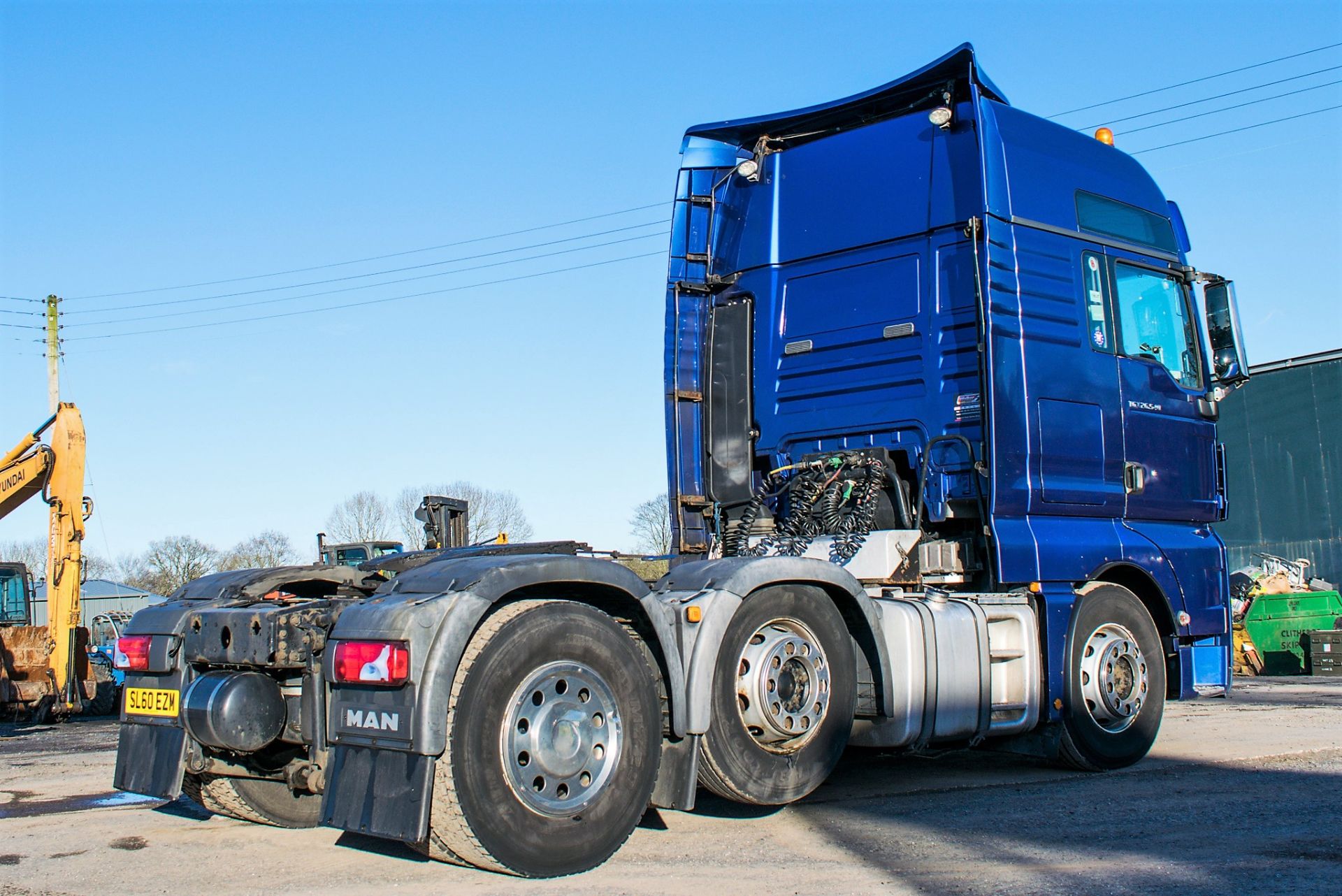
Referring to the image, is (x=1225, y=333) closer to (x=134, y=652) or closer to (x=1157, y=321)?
(x=1157, y=321)

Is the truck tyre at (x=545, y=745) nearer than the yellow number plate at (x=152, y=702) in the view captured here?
Yes

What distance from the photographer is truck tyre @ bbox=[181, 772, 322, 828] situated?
618 cm

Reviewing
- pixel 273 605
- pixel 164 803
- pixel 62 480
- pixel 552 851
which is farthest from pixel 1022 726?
pixel 62 480

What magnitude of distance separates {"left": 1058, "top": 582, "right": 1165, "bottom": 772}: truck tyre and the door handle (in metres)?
0.66

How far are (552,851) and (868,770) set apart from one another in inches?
146

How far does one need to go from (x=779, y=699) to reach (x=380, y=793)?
81.8 inches

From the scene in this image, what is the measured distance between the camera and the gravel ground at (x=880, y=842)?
478cm

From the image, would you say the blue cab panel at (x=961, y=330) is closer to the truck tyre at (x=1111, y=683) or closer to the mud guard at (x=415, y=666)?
the truck tyre at (x=1111, y=683)

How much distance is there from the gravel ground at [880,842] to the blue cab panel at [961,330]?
1.33 metres

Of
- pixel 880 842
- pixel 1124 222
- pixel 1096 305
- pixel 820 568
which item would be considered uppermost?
pixel 1124 222

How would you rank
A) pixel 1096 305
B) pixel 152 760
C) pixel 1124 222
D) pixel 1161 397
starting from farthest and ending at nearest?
pixel 1124 222
pixel 1161 397
pixel 1096 305
pixel 152 760

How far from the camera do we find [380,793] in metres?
4.54

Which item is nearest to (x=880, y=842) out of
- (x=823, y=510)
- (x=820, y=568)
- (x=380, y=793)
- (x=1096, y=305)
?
(x=820, y=568)

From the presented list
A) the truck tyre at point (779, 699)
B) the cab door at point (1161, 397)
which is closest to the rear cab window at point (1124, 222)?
the cab door at point (1161, 397)
